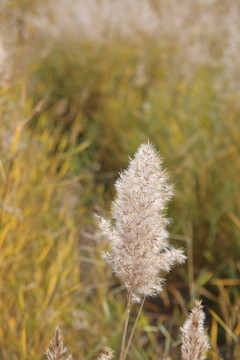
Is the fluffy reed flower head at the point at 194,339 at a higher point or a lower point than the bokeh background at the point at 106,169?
lower

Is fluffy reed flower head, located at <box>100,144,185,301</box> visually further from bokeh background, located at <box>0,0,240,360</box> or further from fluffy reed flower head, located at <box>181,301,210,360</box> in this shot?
bokeh background, located at <box>0,0,240,360</box>

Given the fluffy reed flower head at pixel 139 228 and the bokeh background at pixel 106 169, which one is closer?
the fluffy reed flower head at pixel 139 228

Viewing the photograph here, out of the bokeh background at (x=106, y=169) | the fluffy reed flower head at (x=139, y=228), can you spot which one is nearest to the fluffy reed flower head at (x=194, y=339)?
the fluffy reed flower head at (x=139, y=228)

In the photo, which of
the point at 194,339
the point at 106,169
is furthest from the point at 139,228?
the point at 106,169

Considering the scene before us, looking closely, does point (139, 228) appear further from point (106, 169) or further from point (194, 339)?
point (106, 169)

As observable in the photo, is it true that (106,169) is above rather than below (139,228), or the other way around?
above

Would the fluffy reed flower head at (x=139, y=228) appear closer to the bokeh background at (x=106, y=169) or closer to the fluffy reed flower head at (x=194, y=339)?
the fluffy reed flower head at (x=194, y=339)

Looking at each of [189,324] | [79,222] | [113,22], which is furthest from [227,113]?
[189,324]
